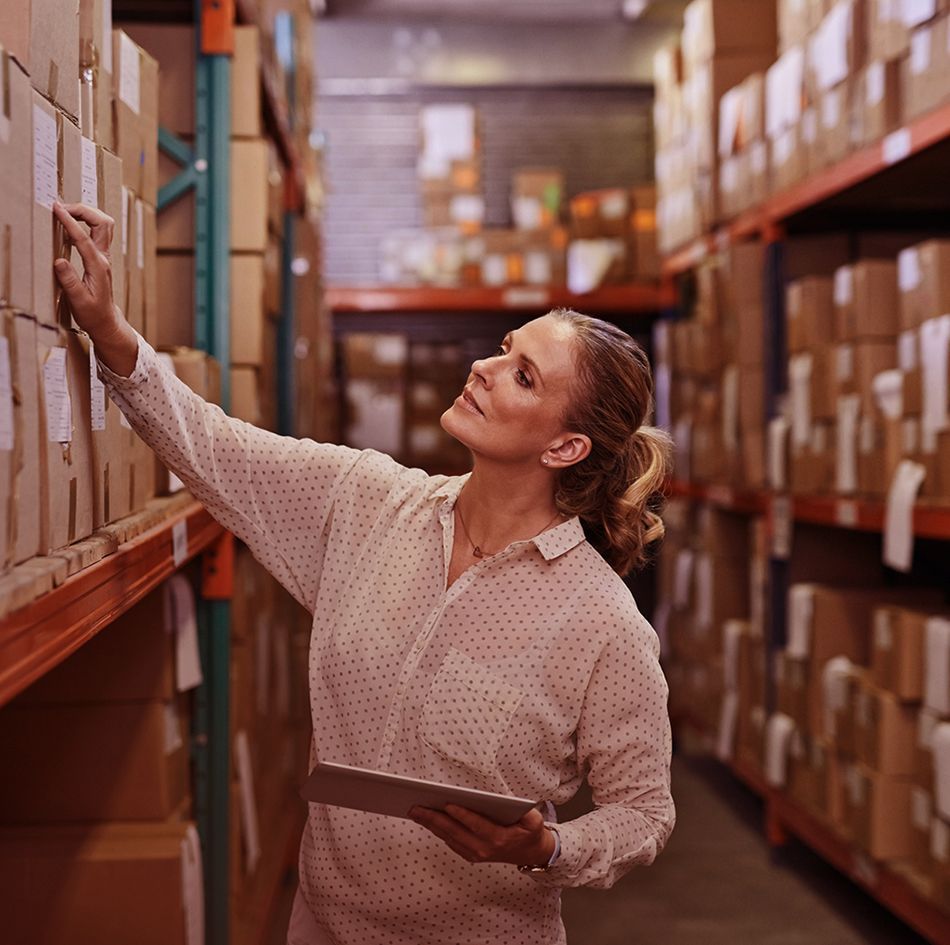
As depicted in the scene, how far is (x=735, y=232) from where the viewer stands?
4715 millimetres

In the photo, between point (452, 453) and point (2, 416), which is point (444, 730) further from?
point (452, 453)

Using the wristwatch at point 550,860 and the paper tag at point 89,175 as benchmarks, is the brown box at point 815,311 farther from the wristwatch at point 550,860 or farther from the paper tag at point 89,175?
the paper tag at point 89,175

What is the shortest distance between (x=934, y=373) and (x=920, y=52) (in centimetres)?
79

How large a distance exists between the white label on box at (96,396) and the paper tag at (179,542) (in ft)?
1.26

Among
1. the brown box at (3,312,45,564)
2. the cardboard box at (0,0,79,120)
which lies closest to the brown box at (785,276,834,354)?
the cardboard box at (0,0,79,120)

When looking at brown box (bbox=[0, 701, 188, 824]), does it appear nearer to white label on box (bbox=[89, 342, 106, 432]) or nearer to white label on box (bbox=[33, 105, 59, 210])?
white label on box (bbox=[89, 342, 106, 432])

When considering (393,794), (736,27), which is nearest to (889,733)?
(393,794)

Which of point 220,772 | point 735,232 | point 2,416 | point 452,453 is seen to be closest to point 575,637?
point 2,416

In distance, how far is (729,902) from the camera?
3855mm

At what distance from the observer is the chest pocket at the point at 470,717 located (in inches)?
67.1

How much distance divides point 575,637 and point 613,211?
191 inches

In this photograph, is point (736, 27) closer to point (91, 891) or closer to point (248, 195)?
point (248, 195)

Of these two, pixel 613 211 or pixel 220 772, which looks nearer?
pixel 220 772

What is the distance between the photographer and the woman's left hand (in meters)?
1.49
